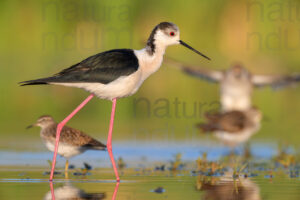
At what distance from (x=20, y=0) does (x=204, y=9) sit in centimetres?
644

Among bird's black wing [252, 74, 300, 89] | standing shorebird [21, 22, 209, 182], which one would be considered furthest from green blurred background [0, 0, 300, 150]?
standing shorebird [21, 22, 209, 182]

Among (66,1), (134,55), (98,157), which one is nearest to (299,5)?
(66,1)

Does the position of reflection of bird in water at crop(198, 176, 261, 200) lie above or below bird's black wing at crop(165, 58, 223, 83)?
below

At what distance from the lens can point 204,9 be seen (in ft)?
88.6

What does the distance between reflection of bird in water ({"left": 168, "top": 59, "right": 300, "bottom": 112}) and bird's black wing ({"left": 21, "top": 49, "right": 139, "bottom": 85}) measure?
806 centimetres

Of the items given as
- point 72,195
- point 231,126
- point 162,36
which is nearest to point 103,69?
point 162,36

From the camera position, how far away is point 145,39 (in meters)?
27.1

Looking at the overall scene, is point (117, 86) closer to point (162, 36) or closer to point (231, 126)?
point (162, 36)

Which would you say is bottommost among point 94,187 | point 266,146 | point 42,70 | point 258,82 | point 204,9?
point 94,187

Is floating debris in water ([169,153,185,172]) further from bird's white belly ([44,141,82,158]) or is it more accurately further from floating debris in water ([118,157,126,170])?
bird's white belly ([44,141,82,158])

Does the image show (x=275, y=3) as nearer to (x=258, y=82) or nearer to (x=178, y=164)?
(x=258, y=82)

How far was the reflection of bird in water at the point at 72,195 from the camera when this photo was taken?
7.79 meters

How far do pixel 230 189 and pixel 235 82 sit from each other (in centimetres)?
937

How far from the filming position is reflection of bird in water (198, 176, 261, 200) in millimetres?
7918
